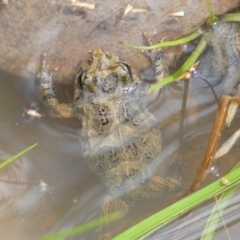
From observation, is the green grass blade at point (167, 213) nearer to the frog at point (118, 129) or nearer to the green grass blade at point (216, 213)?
the green grass blade at point (216, 213)

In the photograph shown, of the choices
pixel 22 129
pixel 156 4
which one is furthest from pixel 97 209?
pixel 156 4

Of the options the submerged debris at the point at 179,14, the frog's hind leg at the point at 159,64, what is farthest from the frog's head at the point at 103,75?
the submerged debris at the point at 179,14

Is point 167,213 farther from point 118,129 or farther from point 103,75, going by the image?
point 103,75

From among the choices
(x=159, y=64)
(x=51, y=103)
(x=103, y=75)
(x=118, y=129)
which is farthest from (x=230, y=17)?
(x=51, y=103)

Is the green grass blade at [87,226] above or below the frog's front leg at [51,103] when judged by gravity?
below

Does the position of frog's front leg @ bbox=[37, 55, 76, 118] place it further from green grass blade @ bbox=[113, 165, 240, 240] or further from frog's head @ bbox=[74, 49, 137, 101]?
green grass blade @ bbox=[113, 165, 240, 240]

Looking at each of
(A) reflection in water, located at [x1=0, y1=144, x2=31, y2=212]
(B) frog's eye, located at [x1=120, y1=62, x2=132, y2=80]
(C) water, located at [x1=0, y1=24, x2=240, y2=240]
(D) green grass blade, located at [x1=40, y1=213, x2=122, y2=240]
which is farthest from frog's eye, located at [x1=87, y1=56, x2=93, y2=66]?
(D) green grass blade, located at [x1=40, y1=213, x2=122, y2=240]

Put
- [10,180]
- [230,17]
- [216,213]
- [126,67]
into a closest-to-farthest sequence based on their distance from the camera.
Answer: [216,213], [230,17], [126,67], [10,180]
